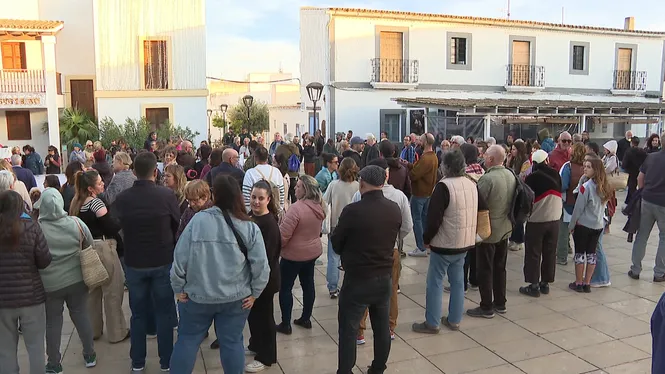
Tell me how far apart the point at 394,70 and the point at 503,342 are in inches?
664

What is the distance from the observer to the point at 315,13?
19.8 meters

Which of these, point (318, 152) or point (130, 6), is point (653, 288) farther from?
point (130, 6)

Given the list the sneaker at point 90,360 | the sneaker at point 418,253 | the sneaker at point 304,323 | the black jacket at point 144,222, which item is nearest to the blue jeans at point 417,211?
the sneaker at point 418,253

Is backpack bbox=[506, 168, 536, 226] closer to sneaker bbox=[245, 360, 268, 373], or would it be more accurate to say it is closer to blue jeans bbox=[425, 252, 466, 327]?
blue jeans bbox=[425, 252, 466, 327]

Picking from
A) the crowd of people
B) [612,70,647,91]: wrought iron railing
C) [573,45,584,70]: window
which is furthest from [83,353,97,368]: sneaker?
[612,70,647,91]: wrought iron railing

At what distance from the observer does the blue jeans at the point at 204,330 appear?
11.1 feet

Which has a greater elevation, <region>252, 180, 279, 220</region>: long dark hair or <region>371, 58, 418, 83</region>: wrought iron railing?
<region>371, 58, 418, 83</region>: wrought iron railing

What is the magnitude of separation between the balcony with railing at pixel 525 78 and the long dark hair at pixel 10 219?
2118cm

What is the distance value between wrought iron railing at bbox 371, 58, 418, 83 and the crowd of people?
1424 cm

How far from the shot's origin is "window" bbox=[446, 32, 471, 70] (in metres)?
21.3

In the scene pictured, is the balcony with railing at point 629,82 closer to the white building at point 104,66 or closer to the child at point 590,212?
the white building at point 104,66

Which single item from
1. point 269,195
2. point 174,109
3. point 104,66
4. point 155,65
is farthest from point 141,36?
point 269,195

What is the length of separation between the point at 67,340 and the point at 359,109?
16.4 meters

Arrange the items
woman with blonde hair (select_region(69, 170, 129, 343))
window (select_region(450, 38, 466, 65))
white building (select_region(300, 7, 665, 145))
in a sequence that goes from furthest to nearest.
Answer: window (select_region(450, 38, 466, 65)), white building (select_region(300, 7, 665, 145)), woman with blonde hair (select_region(69, 170, 129, 343))
